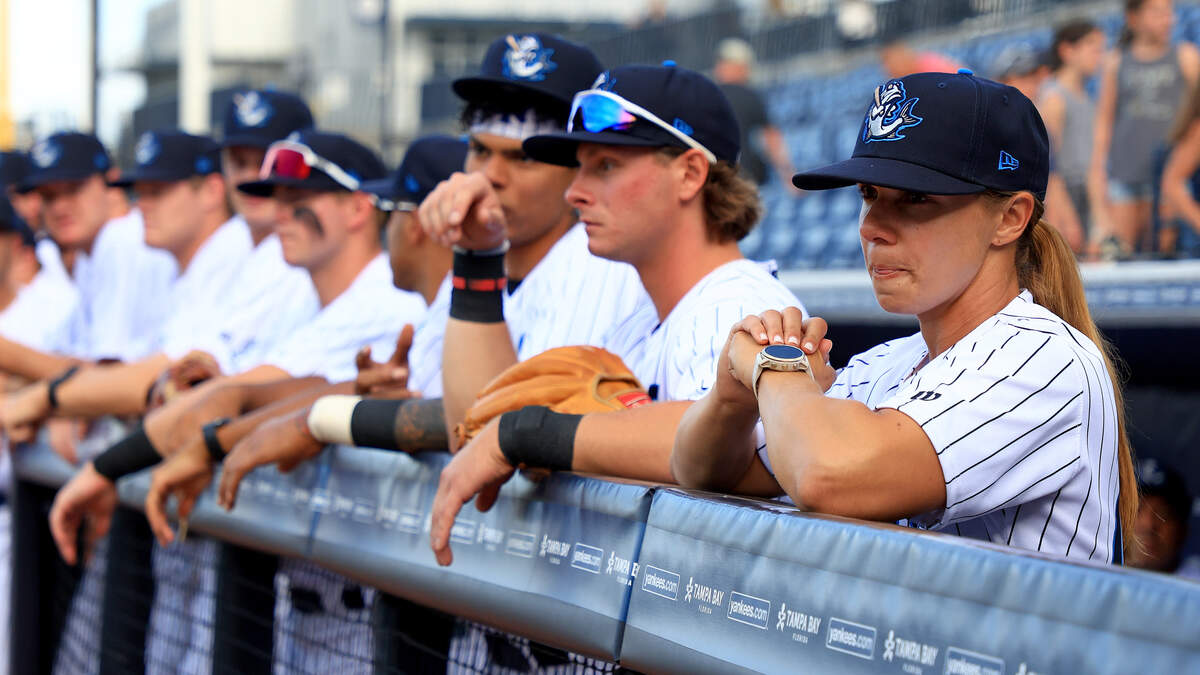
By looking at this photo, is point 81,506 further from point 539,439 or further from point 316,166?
point 539,439

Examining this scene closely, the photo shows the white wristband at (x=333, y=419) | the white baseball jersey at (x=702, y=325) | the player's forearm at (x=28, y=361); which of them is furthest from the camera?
the player's forearm at (x=28, y=361)

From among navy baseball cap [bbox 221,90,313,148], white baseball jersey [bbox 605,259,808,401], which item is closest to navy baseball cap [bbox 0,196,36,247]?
navy baseball cap [bbox 221,90,313,148]

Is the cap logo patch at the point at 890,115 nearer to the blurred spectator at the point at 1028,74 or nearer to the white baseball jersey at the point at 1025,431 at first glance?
the white baseball jersey at the point at 1025,431

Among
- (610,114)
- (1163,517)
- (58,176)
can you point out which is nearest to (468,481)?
(610,114)

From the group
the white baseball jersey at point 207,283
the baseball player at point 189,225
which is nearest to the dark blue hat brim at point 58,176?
the baseball player at point 189,225

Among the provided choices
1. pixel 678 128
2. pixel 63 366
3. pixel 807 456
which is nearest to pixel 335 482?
pixel 678 128

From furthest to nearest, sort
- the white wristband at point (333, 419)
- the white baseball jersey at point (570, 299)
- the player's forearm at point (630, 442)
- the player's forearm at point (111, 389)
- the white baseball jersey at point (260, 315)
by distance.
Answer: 1. the white baseball jersey at point (260, 315)
2. the player's forearm at point (111, 389)
3. the white baseball jersey at point (570, 299)
4. the white wristband at point (333, 419)
5. the player's forearm at point (630, 442)

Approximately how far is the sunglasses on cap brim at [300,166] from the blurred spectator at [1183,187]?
141 inches

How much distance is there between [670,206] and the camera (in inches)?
101

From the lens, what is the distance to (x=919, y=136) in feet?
5.98

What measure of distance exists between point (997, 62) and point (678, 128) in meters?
6.62

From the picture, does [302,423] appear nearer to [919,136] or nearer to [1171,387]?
[919,136]

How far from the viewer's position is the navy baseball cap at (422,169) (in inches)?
134

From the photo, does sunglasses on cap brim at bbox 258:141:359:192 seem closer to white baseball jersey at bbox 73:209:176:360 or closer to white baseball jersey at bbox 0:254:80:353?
white baseball jersey at bbox 73:209:176:360
